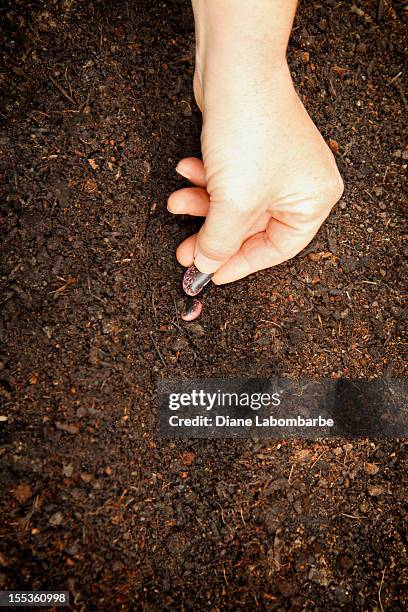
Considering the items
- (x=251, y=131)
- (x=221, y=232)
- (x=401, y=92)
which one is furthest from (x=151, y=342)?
(x=401, y=92)

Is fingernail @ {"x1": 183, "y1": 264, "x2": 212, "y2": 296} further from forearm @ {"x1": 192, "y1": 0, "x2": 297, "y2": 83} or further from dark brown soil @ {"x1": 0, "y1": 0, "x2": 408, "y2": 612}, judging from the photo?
forearm @ {"x1": 192, "y1": 0, "x2": 297, "y2": 83}

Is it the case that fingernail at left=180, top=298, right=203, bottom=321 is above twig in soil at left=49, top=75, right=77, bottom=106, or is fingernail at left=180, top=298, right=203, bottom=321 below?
below

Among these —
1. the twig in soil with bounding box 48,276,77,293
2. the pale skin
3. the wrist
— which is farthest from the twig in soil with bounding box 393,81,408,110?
the twig in soil with bounding box 48,276,77,293

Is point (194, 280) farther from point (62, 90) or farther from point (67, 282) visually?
point (62, 90)

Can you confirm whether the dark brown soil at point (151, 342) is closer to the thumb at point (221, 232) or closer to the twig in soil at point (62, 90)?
the twig in soil at point (62, 90)

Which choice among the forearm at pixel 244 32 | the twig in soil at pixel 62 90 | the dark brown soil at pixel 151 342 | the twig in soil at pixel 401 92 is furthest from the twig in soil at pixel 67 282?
the twig in soil at pixel 401 92

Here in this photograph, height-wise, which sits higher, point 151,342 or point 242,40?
point 242,40
